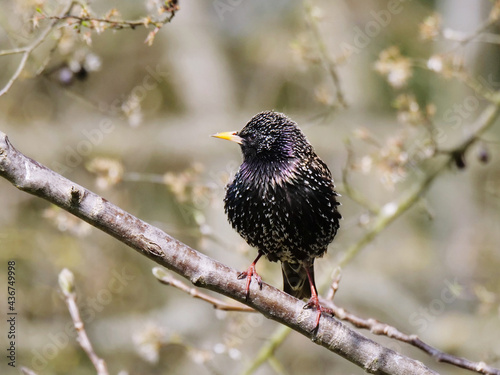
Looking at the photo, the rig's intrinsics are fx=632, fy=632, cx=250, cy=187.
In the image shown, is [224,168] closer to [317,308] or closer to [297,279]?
[297,279]

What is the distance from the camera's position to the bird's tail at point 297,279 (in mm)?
4355

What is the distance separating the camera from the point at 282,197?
3.94 meters

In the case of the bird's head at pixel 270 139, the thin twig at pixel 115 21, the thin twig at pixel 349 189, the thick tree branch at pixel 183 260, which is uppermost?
the thin twig at pixel 349 189

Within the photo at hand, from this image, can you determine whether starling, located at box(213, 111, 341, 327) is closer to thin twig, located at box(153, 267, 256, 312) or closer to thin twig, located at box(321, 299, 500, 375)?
thin twig, located at box(321, 299, 500, 375)

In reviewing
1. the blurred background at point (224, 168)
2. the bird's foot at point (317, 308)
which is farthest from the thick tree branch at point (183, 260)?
the blurred background at point (224, 168)

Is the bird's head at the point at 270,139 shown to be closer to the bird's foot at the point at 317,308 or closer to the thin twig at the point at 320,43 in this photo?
the thin twig at the point at 320,43

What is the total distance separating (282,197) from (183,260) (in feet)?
4.06

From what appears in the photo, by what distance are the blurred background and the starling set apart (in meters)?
1.64

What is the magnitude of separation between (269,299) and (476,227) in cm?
640

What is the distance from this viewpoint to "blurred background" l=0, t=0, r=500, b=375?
7.66m

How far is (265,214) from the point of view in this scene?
12.9ft

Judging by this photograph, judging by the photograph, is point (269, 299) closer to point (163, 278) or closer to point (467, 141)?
point (163, 278)

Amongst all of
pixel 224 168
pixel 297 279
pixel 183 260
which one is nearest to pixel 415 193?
pixel 297 279

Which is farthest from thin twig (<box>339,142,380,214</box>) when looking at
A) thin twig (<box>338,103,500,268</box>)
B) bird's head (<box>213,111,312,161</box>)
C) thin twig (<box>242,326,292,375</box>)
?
thin twig (<box>242,326,292,375</box>)
